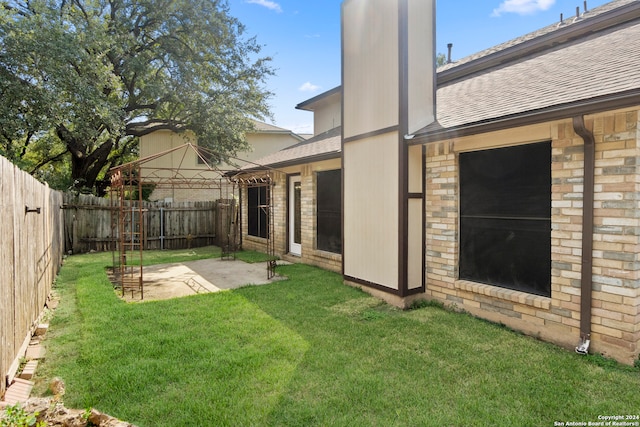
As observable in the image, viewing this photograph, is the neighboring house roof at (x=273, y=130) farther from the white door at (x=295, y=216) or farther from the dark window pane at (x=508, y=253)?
the dark window pane at (x=508, y=253)

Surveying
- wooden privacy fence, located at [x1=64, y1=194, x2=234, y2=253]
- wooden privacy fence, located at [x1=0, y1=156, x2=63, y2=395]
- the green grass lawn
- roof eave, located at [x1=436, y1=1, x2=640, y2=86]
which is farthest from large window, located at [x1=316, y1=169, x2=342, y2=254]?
wooden privacy fence, located at [x1=0, y1=156, x2=63, y2=395]

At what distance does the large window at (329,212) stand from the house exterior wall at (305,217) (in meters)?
0.13

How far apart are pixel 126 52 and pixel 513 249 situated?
16.1m

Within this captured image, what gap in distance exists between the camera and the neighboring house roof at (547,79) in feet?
12.3

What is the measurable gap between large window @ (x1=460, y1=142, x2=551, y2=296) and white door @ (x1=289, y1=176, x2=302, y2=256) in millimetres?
5230

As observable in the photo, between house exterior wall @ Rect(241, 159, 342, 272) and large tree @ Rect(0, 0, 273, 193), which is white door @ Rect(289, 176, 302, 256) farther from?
large tree @ Rect(0, 0, 273, 193)

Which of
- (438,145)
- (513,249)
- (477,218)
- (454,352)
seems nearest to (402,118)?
(438,145)

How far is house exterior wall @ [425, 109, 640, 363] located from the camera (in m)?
3.49

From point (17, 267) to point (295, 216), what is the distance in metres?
6.69

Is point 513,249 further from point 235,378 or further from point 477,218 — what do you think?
point 235,378

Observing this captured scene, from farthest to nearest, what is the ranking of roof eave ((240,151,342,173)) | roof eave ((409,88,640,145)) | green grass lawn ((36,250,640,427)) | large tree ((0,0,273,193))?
large tree ((0,0,273,193))
roof eave ((240,151,342,173))
roof eave ((409,88,640,145))
green grass lawn ((36,250,640,427))

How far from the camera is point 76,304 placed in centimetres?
589

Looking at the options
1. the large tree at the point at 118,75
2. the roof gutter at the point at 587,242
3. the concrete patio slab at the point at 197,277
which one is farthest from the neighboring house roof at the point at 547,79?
the large tree at the point at 118,75

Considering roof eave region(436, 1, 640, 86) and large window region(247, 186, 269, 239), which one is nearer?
roof eave region(436, 1, 640, 86)
